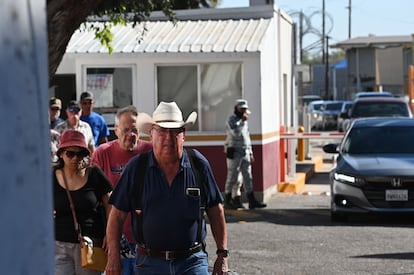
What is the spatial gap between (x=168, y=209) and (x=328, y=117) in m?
51.5

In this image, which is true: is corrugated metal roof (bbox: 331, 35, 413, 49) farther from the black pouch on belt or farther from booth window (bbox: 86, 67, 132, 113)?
the black pouch on belt

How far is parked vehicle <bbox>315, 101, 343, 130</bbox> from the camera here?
179 ft

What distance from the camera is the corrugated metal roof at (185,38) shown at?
18.5 meters

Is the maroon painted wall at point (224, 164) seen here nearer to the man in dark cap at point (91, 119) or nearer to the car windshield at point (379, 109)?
the man in dark cap at point (91, 119)

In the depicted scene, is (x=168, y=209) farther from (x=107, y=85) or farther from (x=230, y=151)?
(x=107, y=85)

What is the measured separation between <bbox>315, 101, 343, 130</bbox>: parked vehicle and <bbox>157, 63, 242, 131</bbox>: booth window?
35.6m

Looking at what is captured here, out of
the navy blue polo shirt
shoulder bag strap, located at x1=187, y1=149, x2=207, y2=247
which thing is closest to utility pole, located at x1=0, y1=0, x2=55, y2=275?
the navy blue polo shirt

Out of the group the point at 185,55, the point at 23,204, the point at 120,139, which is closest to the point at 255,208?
the point at 185,55

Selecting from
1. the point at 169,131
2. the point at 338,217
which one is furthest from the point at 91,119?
the point at 169,131

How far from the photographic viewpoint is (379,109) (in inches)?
1134

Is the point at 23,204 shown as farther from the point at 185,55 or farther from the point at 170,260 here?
the point at 185,55

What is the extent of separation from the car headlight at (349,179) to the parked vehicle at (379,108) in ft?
43.4

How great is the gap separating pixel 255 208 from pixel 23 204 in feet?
52.7

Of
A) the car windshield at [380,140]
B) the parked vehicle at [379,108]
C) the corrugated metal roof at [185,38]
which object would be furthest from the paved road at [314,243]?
the parked vehicle at [379,108]
